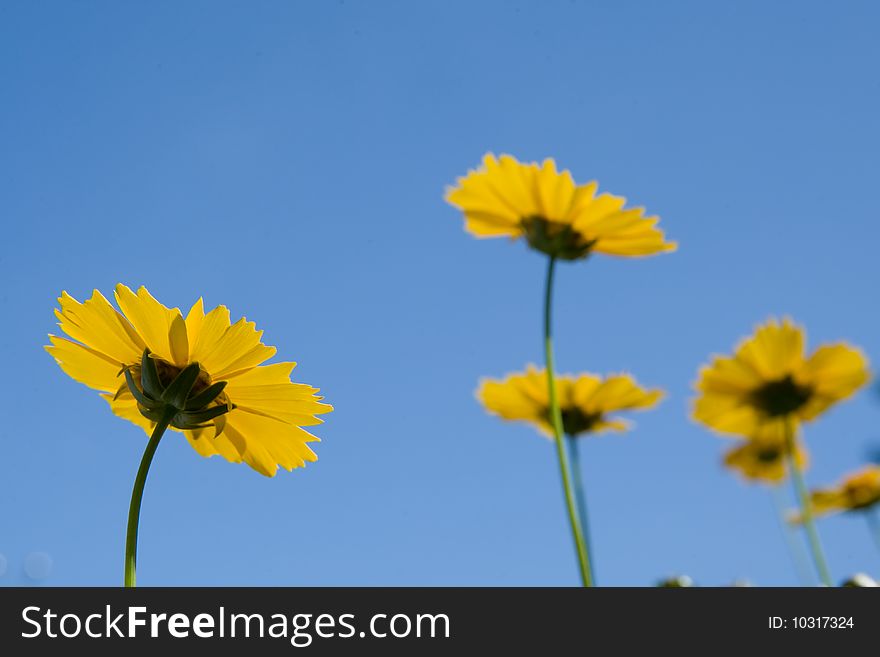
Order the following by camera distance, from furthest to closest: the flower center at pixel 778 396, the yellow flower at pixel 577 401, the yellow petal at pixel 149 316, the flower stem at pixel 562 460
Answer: the flower center at pixel 778 396, the yellow flower at pixel 577 401, the flower stem at pixel 562 460, the yellow petal at pixel 149 316

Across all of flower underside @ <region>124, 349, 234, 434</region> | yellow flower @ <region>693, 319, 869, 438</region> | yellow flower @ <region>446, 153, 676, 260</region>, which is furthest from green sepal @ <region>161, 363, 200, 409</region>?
yellow flower @ <region>693, 319, 869, 438</region>

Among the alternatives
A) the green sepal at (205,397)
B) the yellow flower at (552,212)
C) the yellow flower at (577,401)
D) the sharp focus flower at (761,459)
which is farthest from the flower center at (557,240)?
the sharp focus flower at (761,459)

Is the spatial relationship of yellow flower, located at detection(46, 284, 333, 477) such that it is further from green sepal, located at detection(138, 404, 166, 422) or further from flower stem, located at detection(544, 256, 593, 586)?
flower stem, located at detection(544, 256, 593, 586)

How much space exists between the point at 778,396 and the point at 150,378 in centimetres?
140

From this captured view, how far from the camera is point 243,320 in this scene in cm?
64

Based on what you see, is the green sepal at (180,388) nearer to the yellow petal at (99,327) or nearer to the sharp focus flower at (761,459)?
the yellow petal at (99,327)

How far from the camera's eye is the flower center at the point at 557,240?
1.23 meters

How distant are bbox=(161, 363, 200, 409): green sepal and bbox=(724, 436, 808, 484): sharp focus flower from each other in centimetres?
147

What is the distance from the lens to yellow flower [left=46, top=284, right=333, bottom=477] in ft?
2.08

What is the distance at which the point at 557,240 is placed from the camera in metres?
1.23
